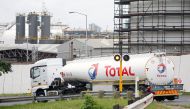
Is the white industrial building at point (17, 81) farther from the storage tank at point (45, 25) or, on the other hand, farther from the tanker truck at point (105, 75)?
the storage tank at point (45, 25)

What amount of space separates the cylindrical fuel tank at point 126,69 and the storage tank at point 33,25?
7844 centimetres

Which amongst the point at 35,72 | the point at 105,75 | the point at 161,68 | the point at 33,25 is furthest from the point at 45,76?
the point at 33,25

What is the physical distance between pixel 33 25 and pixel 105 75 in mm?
84606

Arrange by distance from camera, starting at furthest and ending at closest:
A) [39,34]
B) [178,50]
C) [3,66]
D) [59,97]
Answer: [39,34] → [178,50] → [59,97] → [3,66]

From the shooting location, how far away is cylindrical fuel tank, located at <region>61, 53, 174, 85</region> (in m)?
37.7

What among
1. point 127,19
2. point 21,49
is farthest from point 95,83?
point 21,49

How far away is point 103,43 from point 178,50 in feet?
114

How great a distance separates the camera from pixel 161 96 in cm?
3634

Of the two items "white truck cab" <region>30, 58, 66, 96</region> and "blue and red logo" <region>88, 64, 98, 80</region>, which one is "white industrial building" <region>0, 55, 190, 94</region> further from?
"blue and red logo" <region>88, 64, 98, 80</region>

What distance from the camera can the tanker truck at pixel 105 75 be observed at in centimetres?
3762

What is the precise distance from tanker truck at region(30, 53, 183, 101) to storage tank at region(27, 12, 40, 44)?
77.3 metres

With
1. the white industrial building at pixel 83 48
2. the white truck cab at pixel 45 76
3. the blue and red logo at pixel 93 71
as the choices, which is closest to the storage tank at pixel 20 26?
the white industrial building at pixel 83 48

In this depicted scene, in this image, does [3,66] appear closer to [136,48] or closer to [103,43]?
[136,48]

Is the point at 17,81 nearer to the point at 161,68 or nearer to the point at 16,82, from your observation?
the point at 16,82
